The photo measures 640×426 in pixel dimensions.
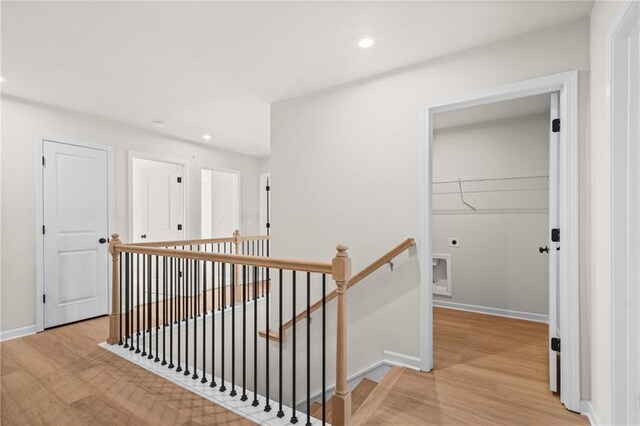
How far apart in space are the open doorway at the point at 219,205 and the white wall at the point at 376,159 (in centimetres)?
269

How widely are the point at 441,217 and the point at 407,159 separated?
1934 millimetres

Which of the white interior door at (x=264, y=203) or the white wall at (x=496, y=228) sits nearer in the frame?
the white wall at (x=496, y=228)

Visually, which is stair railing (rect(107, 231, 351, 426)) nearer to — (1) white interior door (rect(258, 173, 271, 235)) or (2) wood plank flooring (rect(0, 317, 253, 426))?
(2) wood plank flooring (rect(0, 317, 253, 426))

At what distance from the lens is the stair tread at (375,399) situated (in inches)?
73.0

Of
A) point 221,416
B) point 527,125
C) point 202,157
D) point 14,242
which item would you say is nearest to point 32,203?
point 14,242

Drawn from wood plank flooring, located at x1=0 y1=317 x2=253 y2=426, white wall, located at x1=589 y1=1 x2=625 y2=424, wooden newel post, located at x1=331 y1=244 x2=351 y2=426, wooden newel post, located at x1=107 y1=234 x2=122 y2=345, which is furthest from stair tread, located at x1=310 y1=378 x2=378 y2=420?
wooden newel post, located at x1=107 y1=234 x2=122 y2=345

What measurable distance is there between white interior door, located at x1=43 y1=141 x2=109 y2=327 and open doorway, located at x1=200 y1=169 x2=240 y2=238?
2.10 m

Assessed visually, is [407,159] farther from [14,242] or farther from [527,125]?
[14,242]

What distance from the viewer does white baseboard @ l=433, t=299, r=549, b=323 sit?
3473 mm

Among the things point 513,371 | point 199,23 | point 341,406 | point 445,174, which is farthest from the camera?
point 445,174

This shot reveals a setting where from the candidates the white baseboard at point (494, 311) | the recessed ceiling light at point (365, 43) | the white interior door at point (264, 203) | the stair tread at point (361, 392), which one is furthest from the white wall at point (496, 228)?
the white interior door at point (264, 203)

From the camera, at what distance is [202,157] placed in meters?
5.00

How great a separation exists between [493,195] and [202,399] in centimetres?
358

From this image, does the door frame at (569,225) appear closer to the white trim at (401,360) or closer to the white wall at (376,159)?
the white wall at (376,159)
